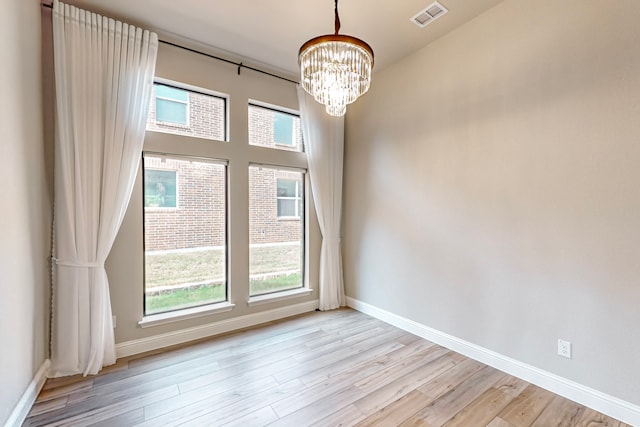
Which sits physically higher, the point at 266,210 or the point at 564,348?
the point at 266,210

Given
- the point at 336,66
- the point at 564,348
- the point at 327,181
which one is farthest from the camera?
the point at 327,181

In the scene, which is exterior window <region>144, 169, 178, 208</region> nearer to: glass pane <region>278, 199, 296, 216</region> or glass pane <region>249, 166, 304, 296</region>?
glass pane <region>249, 166, 304, 296</region>

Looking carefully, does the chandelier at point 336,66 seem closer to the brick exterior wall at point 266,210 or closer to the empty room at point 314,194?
the empty room at point 314,194

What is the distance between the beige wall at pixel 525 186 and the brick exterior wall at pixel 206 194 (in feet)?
4.79

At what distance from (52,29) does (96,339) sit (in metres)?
2.57

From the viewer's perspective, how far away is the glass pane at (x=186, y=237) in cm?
280

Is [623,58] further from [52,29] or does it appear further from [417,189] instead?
[52,29]

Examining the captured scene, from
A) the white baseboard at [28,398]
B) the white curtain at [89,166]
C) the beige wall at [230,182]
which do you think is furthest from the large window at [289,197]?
the white baseboard at [28,398]

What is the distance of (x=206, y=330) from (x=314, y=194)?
6.61 feet

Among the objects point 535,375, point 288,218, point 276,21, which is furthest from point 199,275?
point 535,375

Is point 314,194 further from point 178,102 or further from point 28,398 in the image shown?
point 28,398

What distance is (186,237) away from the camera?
296 centimetres

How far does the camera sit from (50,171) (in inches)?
90.8

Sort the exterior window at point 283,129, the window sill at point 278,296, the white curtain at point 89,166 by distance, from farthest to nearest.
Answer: the exterior window at point 283,129 < the window sill at point 278,296 < the white curtain at point 89,166
